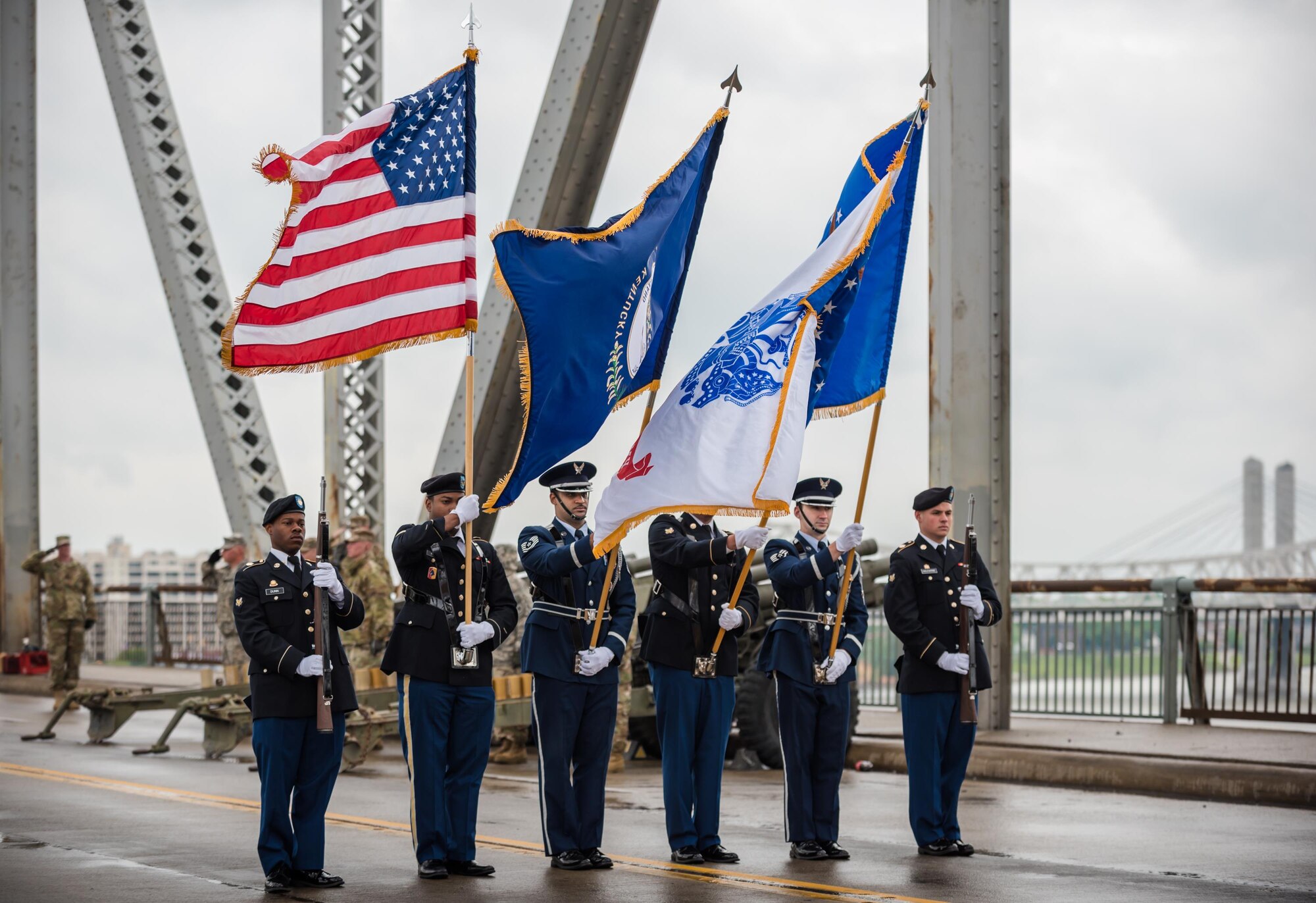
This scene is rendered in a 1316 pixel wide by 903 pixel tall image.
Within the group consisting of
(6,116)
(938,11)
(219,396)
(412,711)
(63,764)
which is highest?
(6,116)

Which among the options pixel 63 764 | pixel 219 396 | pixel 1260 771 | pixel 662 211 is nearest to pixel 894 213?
pixel 662 211

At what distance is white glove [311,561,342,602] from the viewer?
22.0ft

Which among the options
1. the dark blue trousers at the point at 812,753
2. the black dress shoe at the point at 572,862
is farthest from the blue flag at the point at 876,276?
the black dress shoe at the point at 572,862

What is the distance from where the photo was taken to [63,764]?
1170cm

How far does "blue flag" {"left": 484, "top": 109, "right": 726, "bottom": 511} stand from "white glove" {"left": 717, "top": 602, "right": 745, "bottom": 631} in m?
1.05

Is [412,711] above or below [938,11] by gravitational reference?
below

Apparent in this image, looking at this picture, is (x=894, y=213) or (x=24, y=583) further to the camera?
(x=24, y=583)

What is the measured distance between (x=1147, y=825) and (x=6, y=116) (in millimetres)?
19457

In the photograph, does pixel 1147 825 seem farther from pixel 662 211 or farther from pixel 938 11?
pixel 938 11

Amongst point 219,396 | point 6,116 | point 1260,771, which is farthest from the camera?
point 6,116

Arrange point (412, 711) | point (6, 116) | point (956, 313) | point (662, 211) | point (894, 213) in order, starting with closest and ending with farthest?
point (412, 711)
point (662, 211)
point (894, 213)
point (956, 313)
point (6, 116)

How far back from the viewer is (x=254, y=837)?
8227 mm

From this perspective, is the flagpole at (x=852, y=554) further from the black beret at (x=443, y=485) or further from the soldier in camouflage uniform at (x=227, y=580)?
the soldier in camouflage uniform at (x=227, y=580)

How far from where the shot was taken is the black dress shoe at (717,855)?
7461mm
